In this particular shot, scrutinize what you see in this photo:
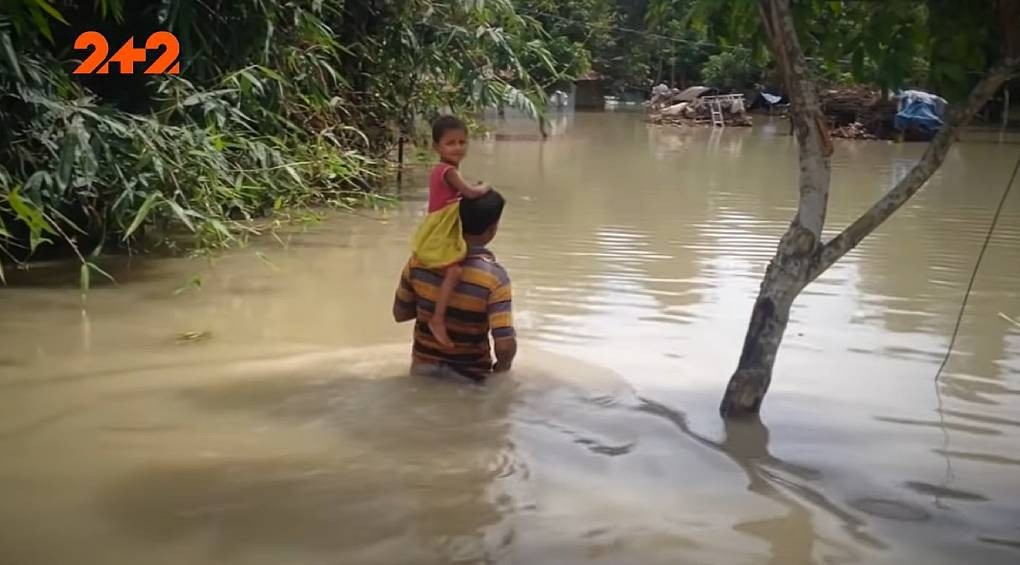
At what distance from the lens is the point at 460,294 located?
402cm

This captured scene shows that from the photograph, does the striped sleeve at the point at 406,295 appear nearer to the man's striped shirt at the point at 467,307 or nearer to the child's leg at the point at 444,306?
the man's striped shirt at the point at 467,307

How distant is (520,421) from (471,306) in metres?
0.48

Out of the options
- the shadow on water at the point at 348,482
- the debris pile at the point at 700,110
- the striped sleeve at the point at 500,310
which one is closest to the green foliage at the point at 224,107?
the shadow on water at the point at 348,482

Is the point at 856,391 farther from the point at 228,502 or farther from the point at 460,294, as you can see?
the point at 228,502

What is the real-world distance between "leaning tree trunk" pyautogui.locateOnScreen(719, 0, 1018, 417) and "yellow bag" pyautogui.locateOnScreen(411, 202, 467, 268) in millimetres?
1118

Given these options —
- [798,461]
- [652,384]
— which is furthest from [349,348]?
[798,461]

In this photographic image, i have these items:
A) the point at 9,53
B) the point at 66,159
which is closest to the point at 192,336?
the point at 66,159

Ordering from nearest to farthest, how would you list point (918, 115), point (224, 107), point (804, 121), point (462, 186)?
point (804, 121), point (462, 186), point (224, 107), point (918, 115)

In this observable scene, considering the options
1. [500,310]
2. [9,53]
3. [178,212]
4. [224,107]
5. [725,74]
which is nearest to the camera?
[500,310]

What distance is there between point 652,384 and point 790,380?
2.01 ft

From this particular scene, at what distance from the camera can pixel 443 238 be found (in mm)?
3977

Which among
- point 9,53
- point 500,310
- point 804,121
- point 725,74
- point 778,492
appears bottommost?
point 778,492

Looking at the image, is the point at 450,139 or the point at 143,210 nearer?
the point at 450,139

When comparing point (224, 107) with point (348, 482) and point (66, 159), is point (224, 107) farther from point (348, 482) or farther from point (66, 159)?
point (348, 482)
